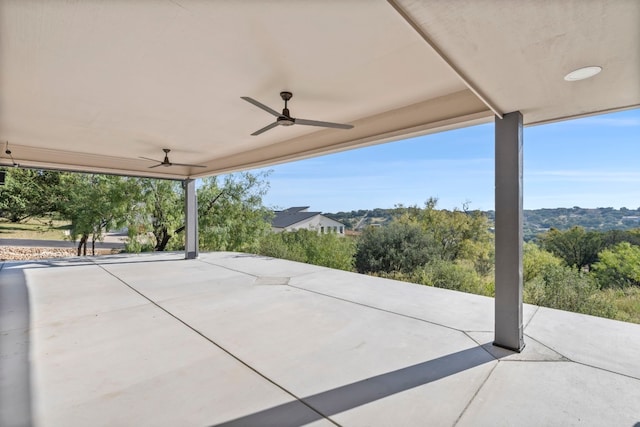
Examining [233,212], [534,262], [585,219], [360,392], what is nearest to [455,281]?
[534,262]

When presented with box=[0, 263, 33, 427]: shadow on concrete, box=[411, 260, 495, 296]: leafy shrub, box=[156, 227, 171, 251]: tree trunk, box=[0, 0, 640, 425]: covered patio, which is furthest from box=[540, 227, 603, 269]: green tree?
box=[156, 227, 171, 251]: tree trunk

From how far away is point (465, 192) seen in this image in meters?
12.0

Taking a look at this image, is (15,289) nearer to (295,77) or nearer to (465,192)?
(295,77)

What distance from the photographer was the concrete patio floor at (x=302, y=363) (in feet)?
5.86

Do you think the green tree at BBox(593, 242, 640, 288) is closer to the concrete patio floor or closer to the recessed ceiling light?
the concrete patio floor

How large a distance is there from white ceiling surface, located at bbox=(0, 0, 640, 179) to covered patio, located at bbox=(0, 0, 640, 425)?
0.02 m

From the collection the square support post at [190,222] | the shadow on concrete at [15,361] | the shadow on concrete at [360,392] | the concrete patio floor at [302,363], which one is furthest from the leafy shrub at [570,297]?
the square support post at [190,222]

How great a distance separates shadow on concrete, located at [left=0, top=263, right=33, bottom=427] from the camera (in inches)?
69.7

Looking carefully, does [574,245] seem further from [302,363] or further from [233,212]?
[233,212]

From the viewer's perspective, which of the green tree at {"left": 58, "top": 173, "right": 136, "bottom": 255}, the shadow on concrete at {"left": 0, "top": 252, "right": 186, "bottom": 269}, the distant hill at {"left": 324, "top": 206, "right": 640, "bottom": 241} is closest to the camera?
the shadow on concrete at {"left": 0, "top": 252, "right": 186, "bottom": 269}

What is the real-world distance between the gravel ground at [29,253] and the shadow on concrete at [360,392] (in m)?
12.5

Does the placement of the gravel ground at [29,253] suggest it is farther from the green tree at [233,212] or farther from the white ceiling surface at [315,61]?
the white ceiling surface at [315,61]

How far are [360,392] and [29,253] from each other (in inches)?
587

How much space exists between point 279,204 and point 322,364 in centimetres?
1082
